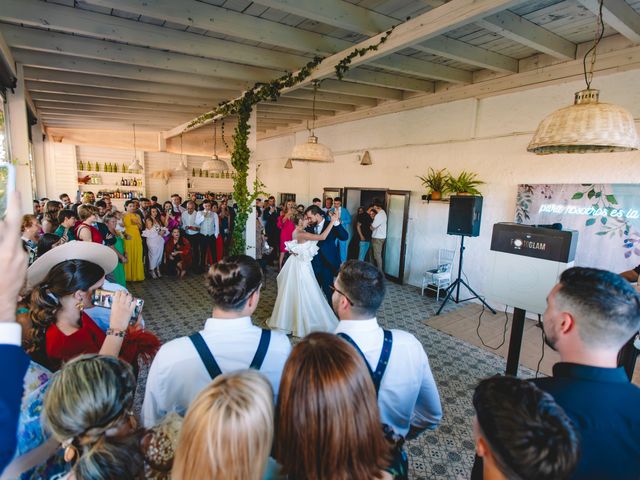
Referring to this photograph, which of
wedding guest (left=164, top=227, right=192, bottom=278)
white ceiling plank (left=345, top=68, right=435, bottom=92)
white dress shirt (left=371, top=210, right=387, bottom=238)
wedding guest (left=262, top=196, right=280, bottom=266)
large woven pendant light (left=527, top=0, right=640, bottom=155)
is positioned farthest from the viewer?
wedding guest (left=262, top=196, right=280, bottom=266)

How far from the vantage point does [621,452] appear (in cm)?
103

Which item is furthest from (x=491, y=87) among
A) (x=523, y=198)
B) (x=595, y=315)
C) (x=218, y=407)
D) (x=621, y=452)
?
(x=218, y=407)

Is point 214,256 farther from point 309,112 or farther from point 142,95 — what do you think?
point 309,112

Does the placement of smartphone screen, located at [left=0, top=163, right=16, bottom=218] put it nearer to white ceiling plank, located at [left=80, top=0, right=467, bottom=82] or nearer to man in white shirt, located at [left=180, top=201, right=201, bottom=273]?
white ceiling plank, located at [left=80, top=0, right=467, bottom=82]

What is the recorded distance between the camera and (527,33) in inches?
147

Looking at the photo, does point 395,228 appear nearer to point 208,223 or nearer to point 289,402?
point 208,223

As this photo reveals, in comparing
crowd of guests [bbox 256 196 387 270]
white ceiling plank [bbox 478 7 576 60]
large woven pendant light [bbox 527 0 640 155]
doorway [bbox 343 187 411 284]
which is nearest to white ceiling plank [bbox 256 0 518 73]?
white ceiling plank [bbox 478 7 576 60]

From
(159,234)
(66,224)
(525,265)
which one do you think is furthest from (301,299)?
(159,234)

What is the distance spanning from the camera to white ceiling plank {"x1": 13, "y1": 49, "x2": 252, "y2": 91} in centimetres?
447

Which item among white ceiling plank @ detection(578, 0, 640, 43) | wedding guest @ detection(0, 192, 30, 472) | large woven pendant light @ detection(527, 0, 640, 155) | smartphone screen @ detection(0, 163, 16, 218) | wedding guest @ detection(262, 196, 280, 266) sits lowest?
wedding guest @ detection(262, 196, 280, 266)

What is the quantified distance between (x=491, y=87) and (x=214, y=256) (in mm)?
6288

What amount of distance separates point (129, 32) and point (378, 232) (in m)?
5.17

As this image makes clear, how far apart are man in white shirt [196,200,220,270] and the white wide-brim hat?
537 cm

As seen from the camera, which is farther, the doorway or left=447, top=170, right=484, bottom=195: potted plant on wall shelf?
the doorway
